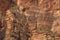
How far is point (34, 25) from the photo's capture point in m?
3.49

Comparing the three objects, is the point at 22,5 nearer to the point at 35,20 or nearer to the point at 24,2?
the point at 24,2

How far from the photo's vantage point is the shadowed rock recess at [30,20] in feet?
11.2

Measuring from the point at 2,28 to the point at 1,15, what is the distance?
0.64 feet

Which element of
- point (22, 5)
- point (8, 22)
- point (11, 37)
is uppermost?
point (22, 5)

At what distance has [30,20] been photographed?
11.5 ft

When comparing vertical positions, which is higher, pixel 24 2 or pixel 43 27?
pixel 24 2

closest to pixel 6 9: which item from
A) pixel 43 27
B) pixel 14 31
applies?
pixel 14 31

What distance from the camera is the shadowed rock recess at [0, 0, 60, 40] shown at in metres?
3.42

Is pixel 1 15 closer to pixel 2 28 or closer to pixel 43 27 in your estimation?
pixel 2 28

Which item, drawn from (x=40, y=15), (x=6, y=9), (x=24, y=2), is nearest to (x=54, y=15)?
(x=40, y=15)

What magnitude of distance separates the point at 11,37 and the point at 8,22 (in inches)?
8.8

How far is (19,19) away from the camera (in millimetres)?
3486

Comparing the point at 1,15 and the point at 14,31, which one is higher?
the point at 1,15

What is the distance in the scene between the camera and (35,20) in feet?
11.5
